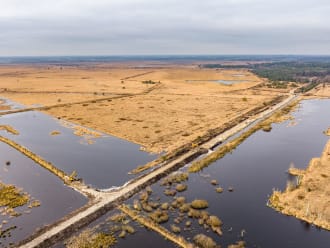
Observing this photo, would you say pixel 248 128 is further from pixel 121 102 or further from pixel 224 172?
pixel 121 102

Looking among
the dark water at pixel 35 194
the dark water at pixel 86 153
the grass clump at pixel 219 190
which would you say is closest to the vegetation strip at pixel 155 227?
the dark water at pixel 35 194

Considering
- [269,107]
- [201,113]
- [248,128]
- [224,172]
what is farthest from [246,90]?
[224,172]

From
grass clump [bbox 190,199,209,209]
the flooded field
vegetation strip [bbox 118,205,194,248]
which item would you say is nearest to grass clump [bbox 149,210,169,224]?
the flooded field

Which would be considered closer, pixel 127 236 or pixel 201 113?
pixel 127 236

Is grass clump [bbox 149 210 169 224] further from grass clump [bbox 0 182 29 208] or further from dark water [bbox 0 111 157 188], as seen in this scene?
grass clump [bbox 0 182 29 208]

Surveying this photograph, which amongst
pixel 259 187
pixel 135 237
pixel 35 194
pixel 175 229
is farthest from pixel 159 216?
pixel 35 194
